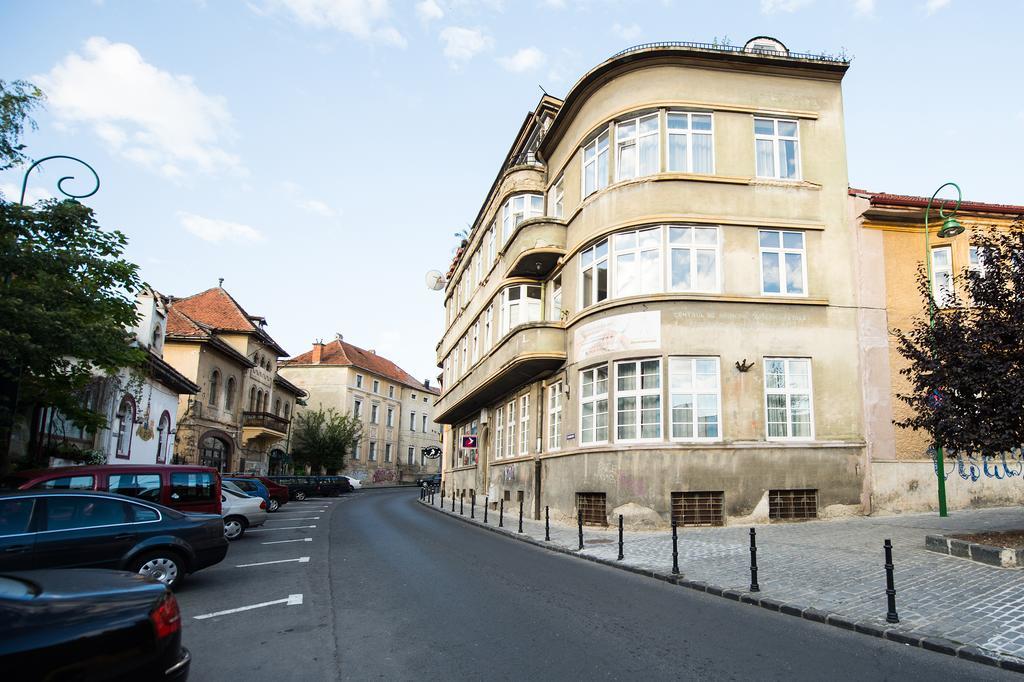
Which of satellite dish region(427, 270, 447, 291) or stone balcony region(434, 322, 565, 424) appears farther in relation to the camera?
satellite dish region(427, 270, 447, 291)

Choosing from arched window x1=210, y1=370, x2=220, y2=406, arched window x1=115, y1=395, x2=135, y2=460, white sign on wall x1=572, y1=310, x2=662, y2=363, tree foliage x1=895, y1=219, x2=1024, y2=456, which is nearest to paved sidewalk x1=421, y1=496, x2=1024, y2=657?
tree foliage x1=895, y1=219, x2=1024, y2=456

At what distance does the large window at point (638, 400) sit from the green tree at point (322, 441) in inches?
1758

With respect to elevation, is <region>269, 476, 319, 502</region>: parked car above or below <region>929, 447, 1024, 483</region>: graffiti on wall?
below

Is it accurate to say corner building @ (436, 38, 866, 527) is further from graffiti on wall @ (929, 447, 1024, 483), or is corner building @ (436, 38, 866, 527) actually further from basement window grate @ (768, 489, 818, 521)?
graffiti on wall @ (929, 447, 1024, 483)

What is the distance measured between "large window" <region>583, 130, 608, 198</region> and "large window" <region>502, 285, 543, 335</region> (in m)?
4.90

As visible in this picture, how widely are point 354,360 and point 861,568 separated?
211ft

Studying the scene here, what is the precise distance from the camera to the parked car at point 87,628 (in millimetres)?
3539

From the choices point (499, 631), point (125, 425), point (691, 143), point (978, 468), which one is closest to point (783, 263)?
point (691, 143)

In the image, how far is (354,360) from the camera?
71.1 metres

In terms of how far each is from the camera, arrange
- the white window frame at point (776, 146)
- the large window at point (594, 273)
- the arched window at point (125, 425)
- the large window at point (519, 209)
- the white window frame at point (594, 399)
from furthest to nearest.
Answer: the large window at point (519, 209)
the arched window at point (125, 425)
the large window at point (594, 273)
the white window frame at point (776, 146)
the white window frame at point (594, 399)

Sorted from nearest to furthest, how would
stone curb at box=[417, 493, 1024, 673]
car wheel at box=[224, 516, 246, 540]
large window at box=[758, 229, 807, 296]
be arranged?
stone curb at box=[417, 493, 1024, 673] < car wheel at box=[224, 516, 246, 540] < large window at box=[758, 229, 807, 296]

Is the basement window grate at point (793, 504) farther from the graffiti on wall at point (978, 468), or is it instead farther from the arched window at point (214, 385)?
the arched window at point (214, 385)

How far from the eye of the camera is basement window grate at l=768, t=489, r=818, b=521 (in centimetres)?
1783

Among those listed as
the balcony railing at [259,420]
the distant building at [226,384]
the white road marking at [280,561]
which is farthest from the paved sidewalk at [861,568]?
the balcony railing at [259,420]
